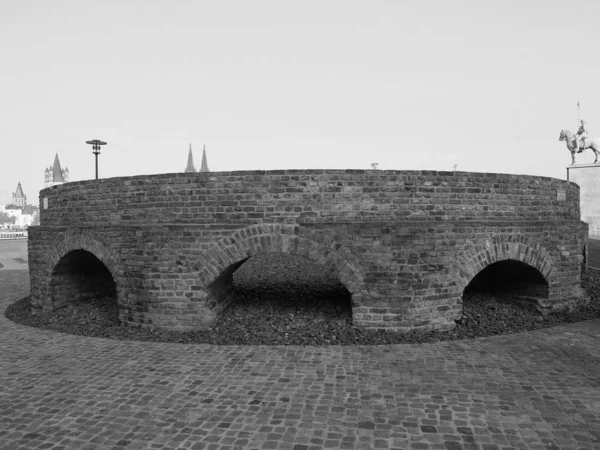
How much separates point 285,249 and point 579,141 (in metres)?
32.3

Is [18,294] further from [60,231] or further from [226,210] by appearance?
[226,210]

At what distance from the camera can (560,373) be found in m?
4.72

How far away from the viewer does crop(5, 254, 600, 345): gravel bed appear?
20.1 ft

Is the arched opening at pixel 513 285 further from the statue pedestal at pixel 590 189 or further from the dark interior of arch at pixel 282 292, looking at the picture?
the statue pedestal at pixel 590 189

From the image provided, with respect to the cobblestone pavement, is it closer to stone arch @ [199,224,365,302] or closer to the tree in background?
stone arch @ [199,224,365,302]

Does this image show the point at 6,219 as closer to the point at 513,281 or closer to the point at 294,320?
the point at 294,320

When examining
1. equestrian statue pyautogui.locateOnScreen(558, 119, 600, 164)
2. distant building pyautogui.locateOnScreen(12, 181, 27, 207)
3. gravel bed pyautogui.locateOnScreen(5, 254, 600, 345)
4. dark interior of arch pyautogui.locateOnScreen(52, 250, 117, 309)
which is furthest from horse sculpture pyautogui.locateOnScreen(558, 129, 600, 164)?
distant building pyautogui.locateOnScreen(12, 181, 27, 207)

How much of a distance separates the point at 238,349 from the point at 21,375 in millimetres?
2732

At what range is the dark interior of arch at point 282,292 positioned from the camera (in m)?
7.03

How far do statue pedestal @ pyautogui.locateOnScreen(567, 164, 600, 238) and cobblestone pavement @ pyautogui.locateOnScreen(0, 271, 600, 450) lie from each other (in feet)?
95.9

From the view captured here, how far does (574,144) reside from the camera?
29.9m

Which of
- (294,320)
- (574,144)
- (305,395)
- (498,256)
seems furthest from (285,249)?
(574,144)

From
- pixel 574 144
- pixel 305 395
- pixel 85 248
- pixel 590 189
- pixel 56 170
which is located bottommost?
pixel 305 395

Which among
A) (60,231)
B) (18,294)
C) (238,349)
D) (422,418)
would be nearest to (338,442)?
(422,418)
